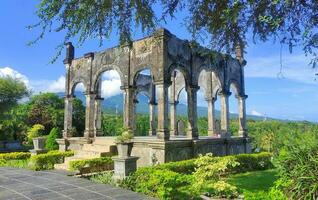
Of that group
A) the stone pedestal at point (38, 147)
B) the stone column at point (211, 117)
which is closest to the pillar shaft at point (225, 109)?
the stone column at point (211, 117)

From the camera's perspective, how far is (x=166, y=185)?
29.8ft

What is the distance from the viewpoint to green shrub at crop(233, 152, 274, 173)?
17.0 m

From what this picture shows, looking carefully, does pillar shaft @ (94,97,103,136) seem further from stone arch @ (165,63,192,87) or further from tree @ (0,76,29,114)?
tree @ (0,76,29,114)

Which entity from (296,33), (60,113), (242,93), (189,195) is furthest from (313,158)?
(60,113)

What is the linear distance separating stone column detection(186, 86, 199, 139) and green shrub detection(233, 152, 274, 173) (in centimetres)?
236

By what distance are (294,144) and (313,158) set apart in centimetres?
56

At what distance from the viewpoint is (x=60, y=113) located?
36.4 meters

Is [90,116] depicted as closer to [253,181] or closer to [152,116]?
[152,116]

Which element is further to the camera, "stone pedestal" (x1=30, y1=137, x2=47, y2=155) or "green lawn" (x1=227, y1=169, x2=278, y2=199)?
"stone pedestal" (x1=30, y1=137, x2=47, y2=155)

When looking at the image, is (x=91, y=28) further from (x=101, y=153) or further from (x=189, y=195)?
(x=101, y=153)

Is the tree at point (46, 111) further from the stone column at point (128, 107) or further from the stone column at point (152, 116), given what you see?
the stone column at point (128, 107)

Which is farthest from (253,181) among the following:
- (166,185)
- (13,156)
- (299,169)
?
(13,156)

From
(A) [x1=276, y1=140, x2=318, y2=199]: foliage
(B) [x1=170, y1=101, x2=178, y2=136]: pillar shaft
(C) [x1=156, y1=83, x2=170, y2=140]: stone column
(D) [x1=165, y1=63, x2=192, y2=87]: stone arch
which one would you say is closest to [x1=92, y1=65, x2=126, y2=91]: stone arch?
(D) [x1=165, y1=63, x2=192, y2=87]: stone arch

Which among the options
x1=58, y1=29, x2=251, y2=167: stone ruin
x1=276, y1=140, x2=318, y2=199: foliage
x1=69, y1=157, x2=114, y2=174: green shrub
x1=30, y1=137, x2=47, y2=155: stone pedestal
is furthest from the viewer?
x1=30, y1=137, x2=47, y2=155: stone pedestal
